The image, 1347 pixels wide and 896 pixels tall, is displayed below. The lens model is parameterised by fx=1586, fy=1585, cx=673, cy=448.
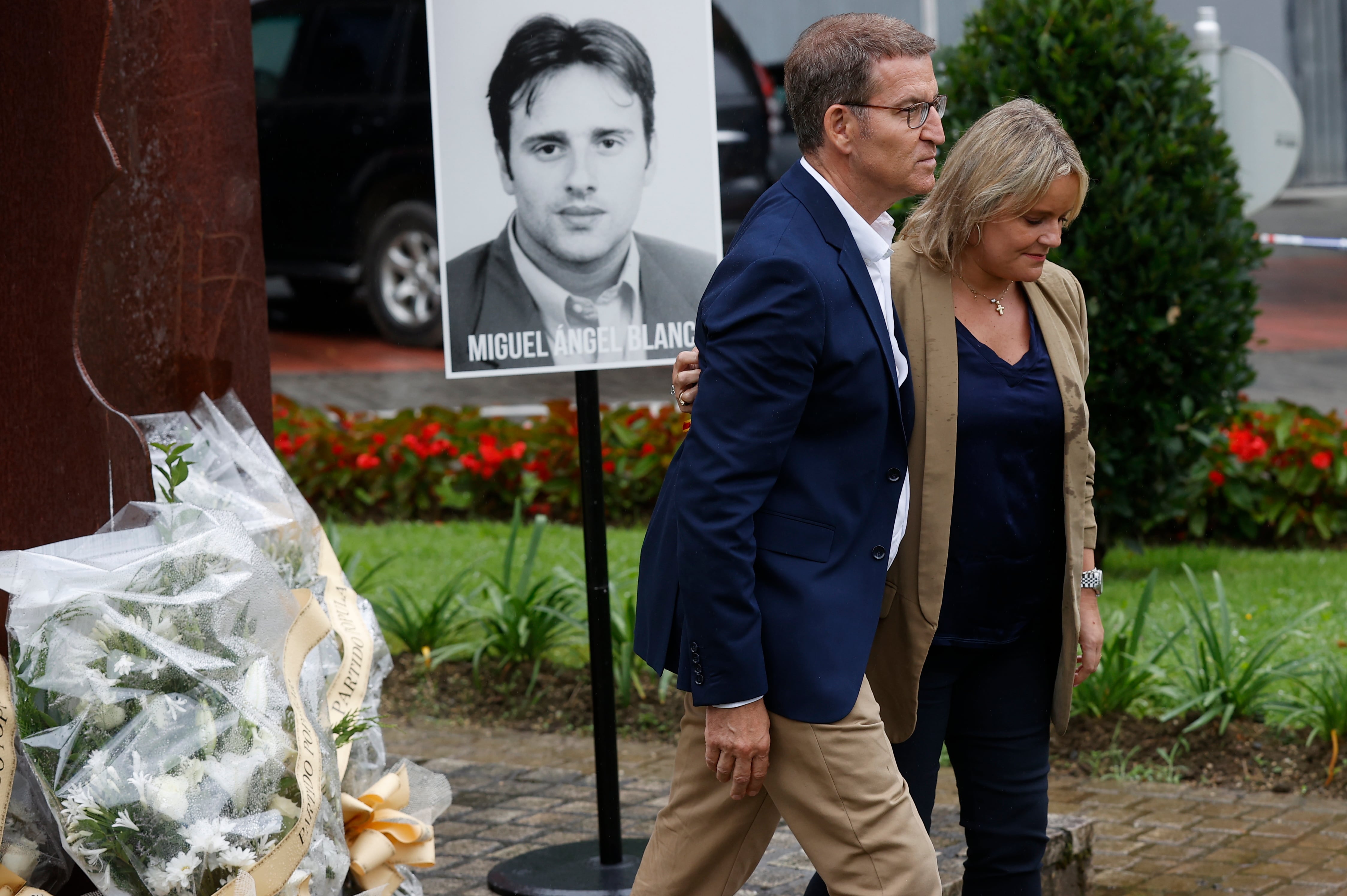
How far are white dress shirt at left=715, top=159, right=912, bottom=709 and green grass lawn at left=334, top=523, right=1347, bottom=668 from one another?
114 inches

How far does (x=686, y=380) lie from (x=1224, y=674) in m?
2.81

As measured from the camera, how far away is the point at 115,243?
3457mm

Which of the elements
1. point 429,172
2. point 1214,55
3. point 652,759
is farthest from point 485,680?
point 429,172

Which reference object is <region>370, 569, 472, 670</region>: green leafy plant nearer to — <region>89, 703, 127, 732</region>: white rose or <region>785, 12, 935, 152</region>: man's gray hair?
<region>89, 703, 127, 732</region>: white rose

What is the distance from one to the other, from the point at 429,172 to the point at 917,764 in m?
10.6

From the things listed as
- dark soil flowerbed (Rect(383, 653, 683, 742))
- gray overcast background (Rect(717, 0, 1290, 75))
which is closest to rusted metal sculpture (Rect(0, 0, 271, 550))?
dark soil flowerbed (Rect(383, 653, 683, 742))

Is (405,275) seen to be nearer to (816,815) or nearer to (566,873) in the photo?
(566,873)

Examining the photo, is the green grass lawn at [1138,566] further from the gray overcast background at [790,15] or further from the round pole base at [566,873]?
the gray overcast background at [790,15]

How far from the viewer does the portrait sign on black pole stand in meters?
3.83

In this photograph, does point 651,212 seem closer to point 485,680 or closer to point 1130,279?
point 485,680

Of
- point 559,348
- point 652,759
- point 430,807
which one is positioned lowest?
point 652,759

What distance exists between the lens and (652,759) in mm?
5031

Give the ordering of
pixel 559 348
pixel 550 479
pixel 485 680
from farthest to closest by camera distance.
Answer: pixel 550 479 → pixel 485 680 → pixel 559 348

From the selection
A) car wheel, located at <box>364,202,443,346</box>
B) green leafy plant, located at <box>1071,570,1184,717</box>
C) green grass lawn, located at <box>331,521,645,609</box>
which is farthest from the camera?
car wheel, located at <box>364,202,443,346</box>
